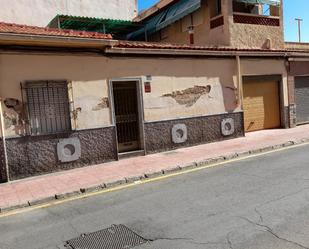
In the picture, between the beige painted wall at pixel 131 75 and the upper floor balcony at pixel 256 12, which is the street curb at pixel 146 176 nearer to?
the beige painted wall at pixel 131 75

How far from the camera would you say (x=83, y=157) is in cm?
999

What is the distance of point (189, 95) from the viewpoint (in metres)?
12.2

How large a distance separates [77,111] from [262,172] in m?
5.18

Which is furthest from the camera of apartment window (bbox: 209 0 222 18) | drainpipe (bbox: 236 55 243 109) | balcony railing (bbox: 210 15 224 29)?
apartment window (bbox: 209 0 222 18)

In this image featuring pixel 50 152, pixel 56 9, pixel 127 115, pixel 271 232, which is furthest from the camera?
pixel 56 9

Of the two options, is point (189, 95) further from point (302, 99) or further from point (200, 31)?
point (302, 99)

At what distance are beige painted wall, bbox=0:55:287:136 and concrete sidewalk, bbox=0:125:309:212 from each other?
134 cm

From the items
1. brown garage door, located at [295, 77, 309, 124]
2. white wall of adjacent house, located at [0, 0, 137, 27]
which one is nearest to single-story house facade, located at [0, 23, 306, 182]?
brown garage door, located at [295, 77, 309, 124]

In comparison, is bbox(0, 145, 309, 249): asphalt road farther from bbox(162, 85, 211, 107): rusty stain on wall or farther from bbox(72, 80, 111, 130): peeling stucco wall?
bbox(162, 85, 211, 107): rusty stain on wall

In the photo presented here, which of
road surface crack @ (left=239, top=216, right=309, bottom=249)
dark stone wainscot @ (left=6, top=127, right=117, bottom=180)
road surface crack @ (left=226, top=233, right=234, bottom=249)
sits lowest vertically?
road surface crack @ (left=226, top=233, right=234, bottom=249)

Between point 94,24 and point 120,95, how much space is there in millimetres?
7801

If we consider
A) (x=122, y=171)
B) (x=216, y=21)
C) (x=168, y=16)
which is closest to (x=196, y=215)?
(x=122, y=171)

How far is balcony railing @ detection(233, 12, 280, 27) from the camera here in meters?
15.4

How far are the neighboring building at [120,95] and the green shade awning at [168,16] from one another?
59 centimetres
